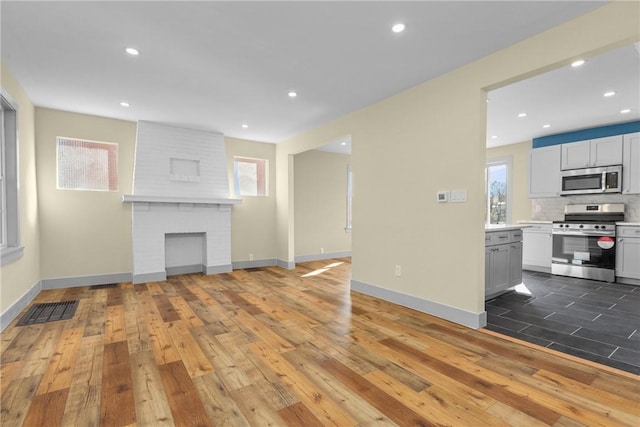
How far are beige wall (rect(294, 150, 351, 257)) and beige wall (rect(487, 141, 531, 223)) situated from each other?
3.77 m

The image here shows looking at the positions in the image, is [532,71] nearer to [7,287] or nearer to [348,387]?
[348,387]

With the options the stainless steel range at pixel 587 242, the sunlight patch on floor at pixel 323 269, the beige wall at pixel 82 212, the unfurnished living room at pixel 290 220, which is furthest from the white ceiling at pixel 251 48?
the sunlight patch on floor at pixel 323 269

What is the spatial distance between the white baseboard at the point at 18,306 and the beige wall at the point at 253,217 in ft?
9.65

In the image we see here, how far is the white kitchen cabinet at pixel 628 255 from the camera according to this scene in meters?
4.71

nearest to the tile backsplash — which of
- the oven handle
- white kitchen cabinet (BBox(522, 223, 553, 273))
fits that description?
white kitchen cabinet (BBox(522, 223, 553, 273))

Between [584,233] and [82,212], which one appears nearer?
[82,212]

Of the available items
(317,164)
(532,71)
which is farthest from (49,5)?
(317,164)

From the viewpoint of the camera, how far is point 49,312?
11.4 feet

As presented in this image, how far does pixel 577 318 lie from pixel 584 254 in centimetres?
262

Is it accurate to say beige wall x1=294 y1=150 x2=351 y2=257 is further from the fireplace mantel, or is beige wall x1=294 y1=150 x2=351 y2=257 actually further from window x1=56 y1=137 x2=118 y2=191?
window x1=56 y1=137 x2=118 y2=191

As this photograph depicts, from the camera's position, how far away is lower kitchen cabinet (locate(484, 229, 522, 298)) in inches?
149

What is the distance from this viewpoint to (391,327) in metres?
3.01

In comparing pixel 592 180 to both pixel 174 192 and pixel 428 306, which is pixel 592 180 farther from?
pixel 174 192

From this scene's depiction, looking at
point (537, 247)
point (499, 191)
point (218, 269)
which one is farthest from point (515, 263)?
point (218, 269)
